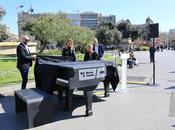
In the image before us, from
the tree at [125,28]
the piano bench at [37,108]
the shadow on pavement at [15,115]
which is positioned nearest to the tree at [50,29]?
the shadow on pavement at [15,115]

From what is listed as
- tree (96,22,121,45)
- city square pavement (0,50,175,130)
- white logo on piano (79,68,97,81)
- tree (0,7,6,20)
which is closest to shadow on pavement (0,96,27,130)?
city square pavement (0,50,175,130)

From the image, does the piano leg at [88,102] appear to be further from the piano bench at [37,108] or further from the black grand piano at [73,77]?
the piano bench at [37,108]

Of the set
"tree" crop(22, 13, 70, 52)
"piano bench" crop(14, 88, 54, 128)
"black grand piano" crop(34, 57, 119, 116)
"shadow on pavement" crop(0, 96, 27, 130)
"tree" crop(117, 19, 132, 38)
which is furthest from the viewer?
"tree" crop(117, 19, 132, 38)

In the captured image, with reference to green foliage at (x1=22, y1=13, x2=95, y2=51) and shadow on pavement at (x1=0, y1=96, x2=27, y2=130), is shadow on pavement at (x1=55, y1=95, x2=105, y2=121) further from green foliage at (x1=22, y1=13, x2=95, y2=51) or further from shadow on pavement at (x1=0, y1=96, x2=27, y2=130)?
green foliage at (x1=22, y1=13, x2=95, y2=51)

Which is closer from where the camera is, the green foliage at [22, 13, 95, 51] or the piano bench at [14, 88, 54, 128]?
the piano bench at [14, 88, 54, 128]

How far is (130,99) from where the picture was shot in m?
9.26

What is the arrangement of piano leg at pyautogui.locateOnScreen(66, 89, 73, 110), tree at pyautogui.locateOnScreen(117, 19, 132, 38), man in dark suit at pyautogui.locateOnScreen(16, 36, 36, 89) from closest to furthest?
piano leg at pyautogui.locateOnScreen(66, 89, 73, 110)
man in dark suit at pyautogui.locateOnScreen(16, 36, 36, 89)
tree at pyautogui.locateOnScreen(117, 19, 132, 38)

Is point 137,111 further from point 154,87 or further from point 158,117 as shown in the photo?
point 154,87

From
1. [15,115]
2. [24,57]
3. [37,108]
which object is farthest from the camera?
[24,57]

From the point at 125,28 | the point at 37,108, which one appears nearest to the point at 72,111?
the point at 37,108

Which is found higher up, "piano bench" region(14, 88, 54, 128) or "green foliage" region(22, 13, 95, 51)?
"green foliage" region(22, 13, 95, 51)

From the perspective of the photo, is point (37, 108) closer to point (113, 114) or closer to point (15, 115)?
point (15, 115)

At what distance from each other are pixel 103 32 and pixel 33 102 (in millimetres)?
71663

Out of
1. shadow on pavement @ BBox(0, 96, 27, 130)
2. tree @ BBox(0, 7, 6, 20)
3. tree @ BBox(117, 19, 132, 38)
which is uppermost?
tree @ BBox(117, 19, 132, 38)
